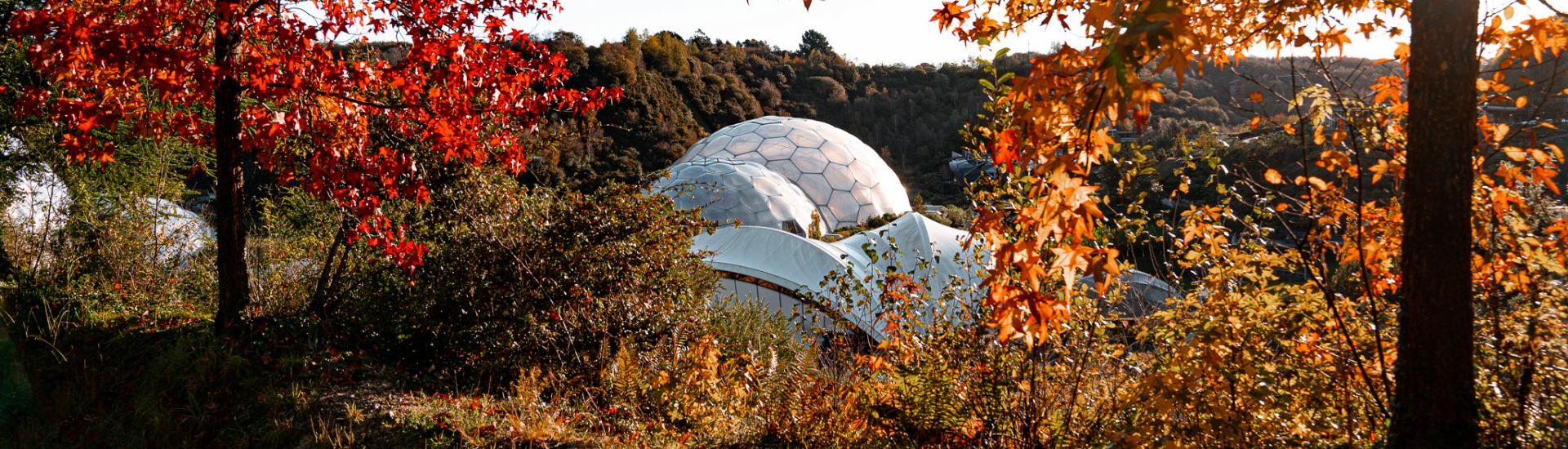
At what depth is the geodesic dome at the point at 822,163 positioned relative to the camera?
2180cm

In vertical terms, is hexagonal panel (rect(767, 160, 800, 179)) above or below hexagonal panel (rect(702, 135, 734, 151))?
below

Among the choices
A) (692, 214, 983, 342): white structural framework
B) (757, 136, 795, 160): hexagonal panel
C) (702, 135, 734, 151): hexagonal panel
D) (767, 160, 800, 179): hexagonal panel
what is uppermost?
(702, 135, 734, 151): hexagonal panel

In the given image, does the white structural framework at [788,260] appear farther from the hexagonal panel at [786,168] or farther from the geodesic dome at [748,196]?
→ the hexagonal panel at [786,168]

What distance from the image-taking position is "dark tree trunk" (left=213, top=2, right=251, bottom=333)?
400 cm

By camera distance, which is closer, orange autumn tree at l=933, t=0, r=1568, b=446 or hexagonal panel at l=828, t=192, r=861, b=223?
orange autumn tree at l=933, t=0, r=1568, b=446

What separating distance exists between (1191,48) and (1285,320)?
193 centimetres

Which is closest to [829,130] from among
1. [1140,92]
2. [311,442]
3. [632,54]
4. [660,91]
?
[660,91]

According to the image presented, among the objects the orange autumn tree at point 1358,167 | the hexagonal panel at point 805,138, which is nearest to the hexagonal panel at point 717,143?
the hexagonal panel at point 805,138

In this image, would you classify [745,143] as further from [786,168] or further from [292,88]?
[292,88]

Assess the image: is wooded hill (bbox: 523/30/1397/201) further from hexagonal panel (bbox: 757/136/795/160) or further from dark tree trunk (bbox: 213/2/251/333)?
dark tree trunk (bbox: 213/2/251/333)

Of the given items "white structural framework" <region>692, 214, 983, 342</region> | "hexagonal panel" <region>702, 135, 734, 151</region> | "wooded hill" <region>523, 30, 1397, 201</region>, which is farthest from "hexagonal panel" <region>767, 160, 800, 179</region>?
"white structural framework" <region>692, 214, 983, 342</region>

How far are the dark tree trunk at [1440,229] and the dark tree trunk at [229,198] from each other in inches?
182

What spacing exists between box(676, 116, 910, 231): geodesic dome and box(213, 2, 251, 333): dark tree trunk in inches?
648

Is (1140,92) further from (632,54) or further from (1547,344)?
(632,54)
